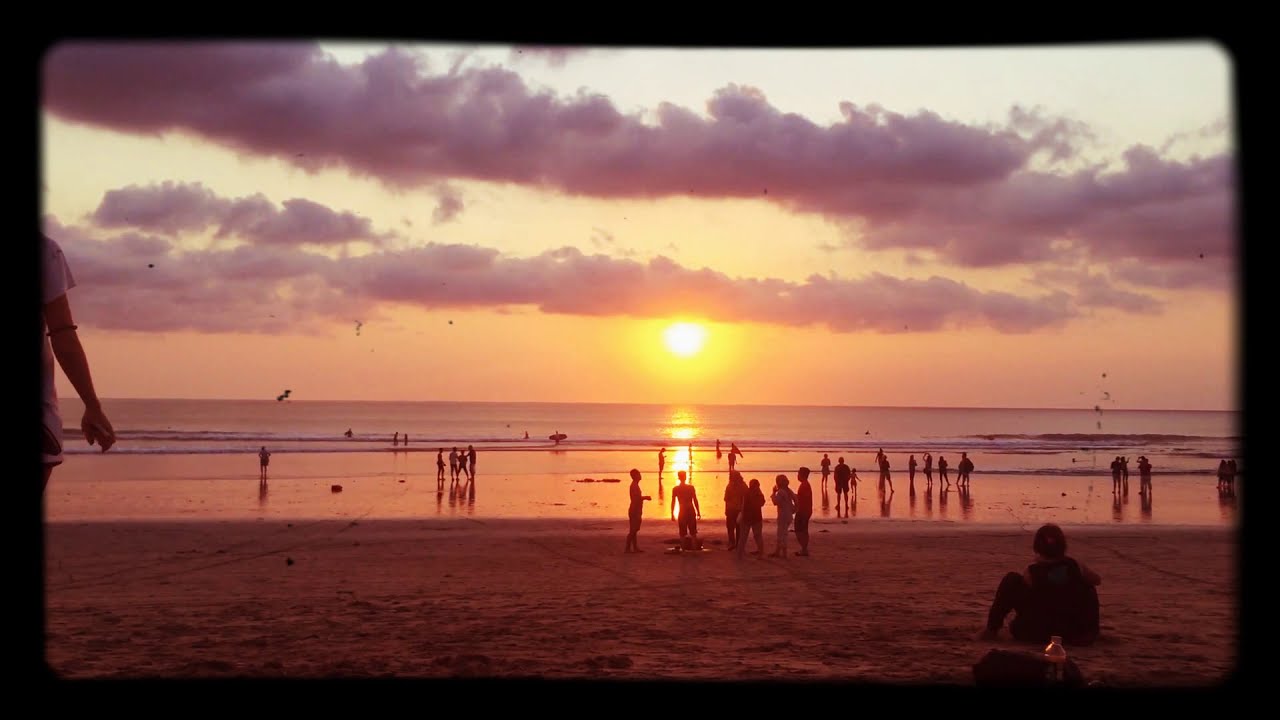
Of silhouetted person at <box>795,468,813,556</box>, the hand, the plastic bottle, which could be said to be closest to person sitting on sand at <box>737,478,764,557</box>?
silhouetted person at <box>795,468,813,556</box>

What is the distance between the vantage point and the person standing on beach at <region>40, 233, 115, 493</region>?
3605 mm

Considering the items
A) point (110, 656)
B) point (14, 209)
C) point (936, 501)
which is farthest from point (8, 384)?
point (936, 501)

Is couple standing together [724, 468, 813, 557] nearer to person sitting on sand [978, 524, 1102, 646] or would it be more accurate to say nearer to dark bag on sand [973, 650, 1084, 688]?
person sitting on sand [978, 524, 1102, 646]

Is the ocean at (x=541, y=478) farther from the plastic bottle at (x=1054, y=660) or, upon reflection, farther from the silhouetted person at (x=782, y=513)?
the silhouetted person at (x=782, y=513)

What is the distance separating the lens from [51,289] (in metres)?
3.77

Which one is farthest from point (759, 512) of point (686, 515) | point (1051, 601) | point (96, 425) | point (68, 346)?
point (68, 346)

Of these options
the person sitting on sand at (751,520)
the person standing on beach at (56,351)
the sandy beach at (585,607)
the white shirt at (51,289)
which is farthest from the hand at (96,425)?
the person sitting on sand at (751,520)

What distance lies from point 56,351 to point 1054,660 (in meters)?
6.27

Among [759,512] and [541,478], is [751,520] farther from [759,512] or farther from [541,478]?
[541,478]

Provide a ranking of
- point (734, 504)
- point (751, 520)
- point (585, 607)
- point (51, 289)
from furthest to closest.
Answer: point (734, 504) → point (751, 520) → point (585, 607) → point (51, 289)

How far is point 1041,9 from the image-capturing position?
322 cm

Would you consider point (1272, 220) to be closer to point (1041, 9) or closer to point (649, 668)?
point (1041, 9)

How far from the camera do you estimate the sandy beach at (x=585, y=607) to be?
876cm

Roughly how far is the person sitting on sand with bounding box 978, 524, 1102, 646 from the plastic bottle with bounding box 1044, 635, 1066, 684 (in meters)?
2.17
